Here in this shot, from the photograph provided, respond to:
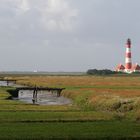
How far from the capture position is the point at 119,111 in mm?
32719

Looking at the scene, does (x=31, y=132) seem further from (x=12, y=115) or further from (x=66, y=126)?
(x=12, y=115)

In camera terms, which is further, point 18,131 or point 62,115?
point 62,115

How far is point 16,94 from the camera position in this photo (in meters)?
55.2

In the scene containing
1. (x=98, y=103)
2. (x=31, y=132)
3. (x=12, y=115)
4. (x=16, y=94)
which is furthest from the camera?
(x=16, y=94)

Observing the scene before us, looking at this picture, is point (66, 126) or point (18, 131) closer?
point (18, 131)

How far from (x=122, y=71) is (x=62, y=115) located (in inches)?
4883

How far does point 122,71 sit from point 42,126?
129777mm

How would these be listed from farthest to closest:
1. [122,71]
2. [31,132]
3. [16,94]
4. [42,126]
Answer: [122,71]
[16,94]
[42,126]
[31,132]

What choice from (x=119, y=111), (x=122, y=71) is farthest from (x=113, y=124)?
(x=122, y=71)

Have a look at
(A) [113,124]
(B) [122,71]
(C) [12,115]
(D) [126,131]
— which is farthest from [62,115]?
(B) [122,71]

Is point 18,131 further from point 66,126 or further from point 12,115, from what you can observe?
point 12,115

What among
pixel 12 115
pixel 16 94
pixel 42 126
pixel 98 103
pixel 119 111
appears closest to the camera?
pixel 42 126

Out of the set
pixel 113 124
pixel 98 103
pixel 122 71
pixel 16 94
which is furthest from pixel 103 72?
pixel 113 124

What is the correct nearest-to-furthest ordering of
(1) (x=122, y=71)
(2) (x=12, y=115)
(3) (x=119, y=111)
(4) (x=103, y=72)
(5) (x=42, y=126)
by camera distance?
(5) (x=42, y=126) < (2) (x=12, y=115) < (3) (x=119, y=111) < (1) (x=122, y=71) < (4) (x=103, y=72)
